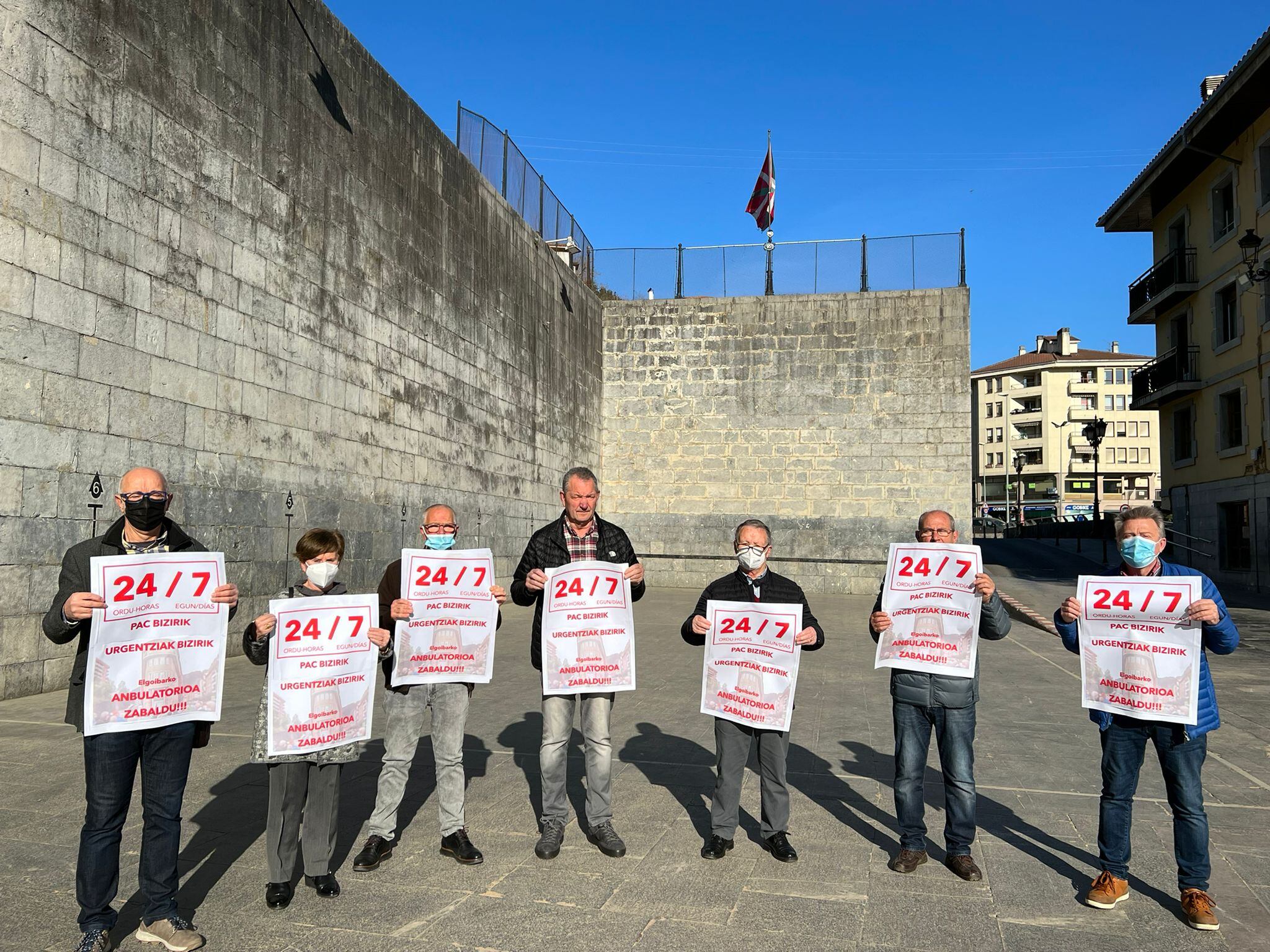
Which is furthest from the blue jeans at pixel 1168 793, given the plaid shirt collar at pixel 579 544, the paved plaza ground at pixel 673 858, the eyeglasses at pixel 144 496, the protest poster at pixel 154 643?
the eyeglasses at pixel 144 496

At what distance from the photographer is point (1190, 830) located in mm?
4270

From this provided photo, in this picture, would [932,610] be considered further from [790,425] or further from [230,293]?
[790,425]

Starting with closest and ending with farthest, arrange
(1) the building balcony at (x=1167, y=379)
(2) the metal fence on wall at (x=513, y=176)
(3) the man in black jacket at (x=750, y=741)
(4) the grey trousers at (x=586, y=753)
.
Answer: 1. (3) the man in black jacket at (x=750, y=741)
2. (4) the grey trousers at (x=586, y=753)
3. (2) the metal fence on wall at (x=513, y=176)
4. (1) the building balcony at (x=1167, y=379)

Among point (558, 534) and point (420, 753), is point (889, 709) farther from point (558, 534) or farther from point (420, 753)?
point (558, 534)

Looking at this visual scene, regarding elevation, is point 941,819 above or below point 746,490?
below

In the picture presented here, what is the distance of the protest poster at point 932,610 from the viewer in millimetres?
4922

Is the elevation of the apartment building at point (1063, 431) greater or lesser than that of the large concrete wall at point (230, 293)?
greater

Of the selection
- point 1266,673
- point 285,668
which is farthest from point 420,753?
point 1266,673

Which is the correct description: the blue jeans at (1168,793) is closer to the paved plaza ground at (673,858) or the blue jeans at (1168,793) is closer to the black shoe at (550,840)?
the paved plaza ground at (673,858)

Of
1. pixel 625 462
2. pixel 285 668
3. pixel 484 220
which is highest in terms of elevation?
pixel 484 220

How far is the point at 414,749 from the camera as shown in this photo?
4930 millimetres

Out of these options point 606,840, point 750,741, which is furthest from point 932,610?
point 606,840

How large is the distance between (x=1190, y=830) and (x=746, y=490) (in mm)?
19564

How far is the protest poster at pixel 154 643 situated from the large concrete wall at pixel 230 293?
16.6 feet
